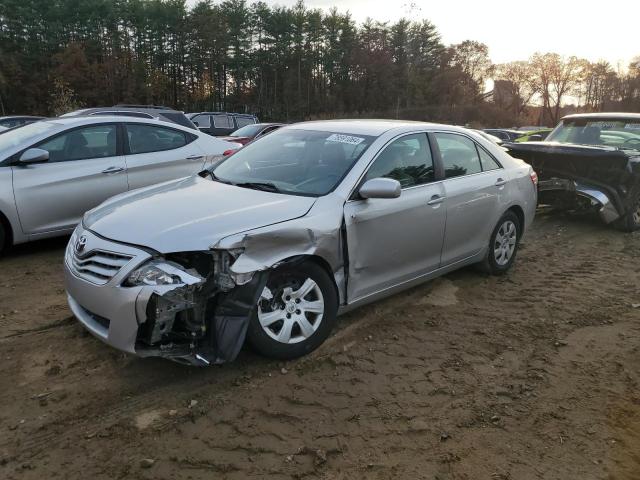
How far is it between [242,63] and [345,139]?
5925cm

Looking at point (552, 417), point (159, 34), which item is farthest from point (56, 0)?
point (552, 417)

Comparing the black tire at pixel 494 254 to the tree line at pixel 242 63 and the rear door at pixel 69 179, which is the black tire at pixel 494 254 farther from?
the tree line at pixel 242 63

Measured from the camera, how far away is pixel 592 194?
25.3 ft

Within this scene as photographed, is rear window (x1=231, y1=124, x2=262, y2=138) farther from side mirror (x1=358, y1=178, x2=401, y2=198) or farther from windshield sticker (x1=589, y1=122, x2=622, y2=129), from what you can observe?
side mirror (x1=358, y1=178, x2=401, y2=198)

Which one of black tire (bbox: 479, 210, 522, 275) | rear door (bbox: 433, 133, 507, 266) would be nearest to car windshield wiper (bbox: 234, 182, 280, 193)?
rear door (bbox: 433, 133, 507, 266)

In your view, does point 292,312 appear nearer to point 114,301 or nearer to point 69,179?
point 114,301

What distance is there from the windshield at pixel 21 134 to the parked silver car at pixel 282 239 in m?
2.58

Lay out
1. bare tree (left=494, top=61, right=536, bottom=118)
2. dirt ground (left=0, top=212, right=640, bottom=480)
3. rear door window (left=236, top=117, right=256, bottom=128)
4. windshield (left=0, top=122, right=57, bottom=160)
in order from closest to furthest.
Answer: dirt ground (left=0, top=212, right=640, bottom=480)
windshield (left=0, top=122, right=57, bottom=160)
rear door window (left=236, top=117, right=256, bottom=128)
bare tree (left=494, top=61, right=536, bottom=118)

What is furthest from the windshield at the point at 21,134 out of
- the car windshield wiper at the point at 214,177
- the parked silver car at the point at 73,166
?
the car windshield wiper at the point at 214,177

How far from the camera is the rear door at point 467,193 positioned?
484 centimetres

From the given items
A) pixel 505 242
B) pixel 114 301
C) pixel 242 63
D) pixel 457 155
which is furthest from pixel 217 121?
pixel 242 63

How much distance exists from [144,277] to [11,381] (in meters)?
1.17

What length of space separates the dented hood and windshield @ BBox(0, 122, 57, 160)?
256cm

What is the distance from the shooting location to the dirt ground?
8.87 ft
